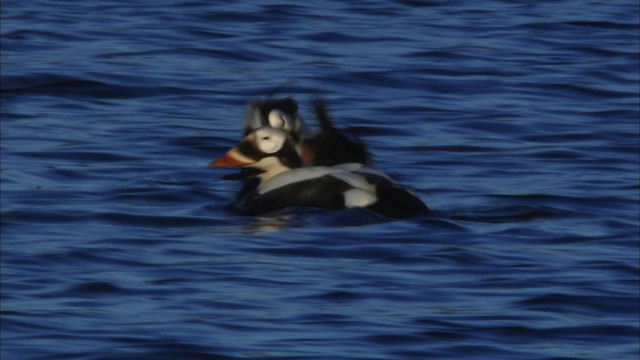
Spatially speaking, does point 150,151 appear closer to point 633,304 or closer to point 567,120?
point 567,120

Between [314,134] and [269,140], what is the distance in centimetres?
28

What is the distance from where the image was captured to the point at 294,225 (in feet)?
36.0

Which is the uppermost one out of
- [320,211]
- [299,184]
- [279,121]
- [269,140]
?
[279,121]

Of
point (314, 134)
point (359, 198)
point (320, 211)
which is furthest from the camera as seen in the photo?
point (314, 134)

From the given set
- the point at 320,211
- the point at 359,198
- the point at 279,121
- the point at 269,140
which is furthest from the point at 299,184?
the point at 279,121

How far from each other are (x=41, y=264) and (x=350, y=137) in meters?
4.05

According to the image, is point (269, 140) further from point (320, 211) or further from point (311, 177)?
point (320, 211)

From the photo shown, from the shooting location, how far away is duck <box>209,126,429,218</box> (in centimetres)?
1105

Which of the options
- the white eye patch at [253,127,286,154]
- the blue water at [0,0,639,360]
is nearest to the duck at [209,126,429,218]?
the white eye patch at [253,127,286,154]

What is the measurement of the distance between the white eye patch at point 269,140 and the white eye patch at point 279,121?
214 mm

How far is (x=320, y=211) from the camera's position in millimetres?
11195

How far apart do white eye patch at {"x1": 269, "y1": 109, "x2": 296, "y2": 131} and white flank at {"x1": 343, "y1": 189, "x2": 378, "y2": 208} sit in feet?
4.45

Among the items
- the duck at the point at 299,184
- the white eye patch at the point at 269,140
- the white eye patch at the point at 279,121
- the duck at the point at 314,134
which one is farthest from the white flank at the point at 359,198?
the white eye patch at the point at 279,121

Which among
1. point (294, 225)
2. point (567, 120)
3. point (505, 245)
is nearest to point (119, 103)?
point (567, 120)
